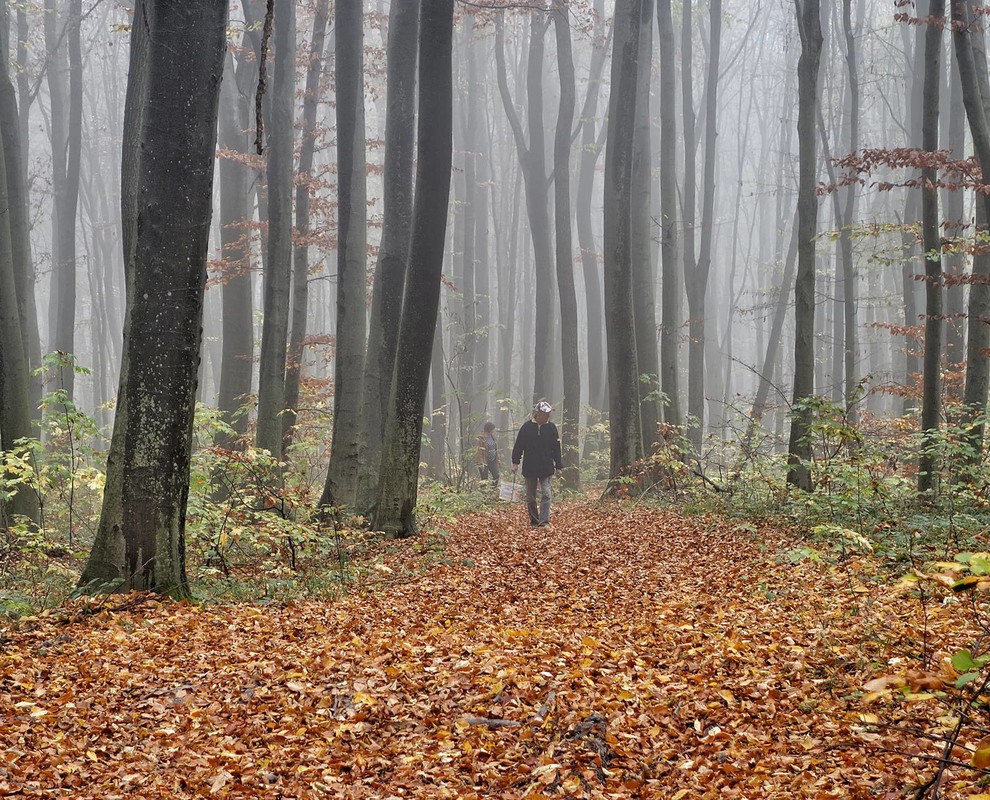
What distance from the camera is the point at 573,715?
13.9ft

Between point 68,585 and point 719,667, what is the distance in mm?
5306

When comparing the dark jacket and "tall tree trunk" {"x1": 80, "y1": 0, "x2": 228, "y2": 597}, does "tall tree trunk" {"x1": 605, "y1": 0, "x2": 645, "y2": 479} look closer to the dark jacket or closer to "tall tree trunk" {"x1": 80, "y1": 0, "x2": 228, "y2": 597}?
the dark jacket

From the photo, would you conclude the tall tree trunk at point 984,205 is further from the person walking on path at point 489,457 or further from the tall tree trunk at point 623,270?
the person walking on path at point 489,457

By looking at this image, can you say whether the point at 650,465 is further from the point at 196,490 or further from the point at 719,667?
the point at 719,667

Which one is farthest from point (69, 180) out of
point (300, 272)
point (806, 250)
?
point (806, 250)

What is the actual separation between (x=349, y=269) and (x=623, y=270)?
5.11 meters

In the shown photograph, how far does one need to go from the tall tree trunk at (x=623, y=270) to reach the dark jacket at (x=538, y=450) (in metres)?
2.09

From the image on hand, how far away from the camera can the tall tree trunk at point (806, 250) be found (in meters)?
11.5

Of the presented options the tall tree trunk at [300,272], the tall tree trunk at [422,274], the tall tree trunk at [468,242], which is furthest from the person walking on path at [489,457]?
the tall tree trunk at [422,274]

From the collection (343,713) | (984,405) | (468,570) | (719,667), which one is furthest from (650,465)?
(343,713)

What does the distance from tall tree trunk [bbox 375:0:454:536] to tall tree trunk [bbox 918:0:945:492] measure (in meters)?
5.78

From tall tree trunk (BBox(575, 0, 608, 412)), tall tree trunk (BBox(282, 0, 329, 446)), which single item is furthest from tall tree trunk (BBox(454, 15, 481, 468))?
tall tree trunk (BBox(282, 0, 329, 446))

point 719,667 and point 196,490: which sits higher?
point 196,490

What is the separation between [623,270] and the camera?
1434 cm
